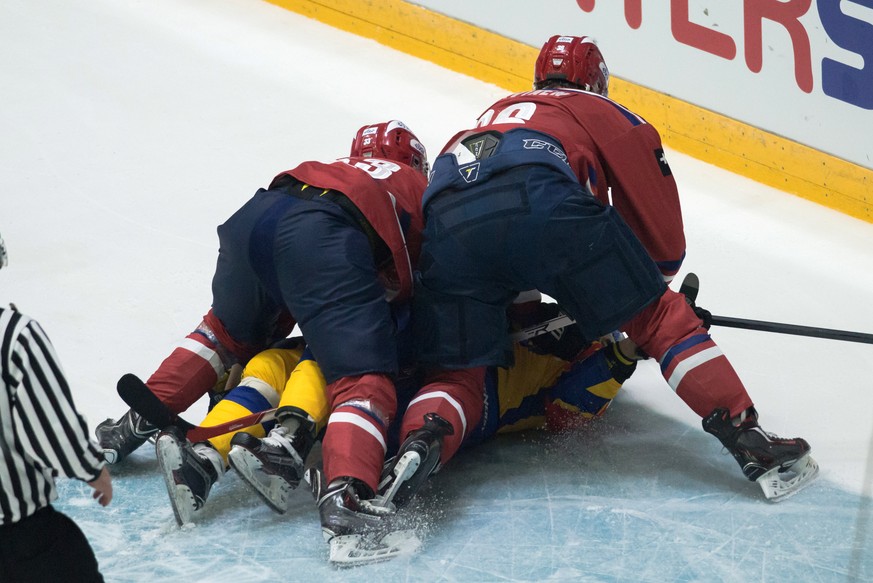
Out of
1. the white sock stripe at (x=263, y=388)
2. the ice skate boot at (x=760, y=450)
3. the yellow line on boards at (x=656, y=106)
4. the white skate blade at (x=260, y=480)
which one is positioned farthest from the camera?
the yellow line on boards at (x=656, y=106)

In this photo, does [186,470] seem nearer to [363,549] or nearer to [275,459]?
[275,459]

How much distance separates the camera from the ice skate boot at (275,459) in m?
2.82

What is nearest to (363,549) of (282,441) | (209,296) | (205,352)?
(282,441)

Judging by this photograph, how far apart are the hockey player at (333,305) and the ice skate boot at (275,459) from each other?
0.03 metres

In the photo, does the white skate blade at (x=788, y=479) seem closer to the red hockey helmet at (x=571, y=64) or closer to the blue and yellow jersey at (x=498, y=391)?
the blue and yellow jersey at (x=498, y=391)

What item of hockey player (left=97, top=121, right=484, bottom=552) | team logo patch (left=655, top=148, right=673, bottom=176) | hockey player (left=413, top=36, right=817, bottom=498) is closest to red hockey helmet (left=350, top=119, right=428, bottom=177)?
hockey player (left=97, top=121, right=484, bottom=552)

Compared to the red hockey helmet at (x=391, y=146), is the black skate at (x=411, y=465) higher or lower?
lower

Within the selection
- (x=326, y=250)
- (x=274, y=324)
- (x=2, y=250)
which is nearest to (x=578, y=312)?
(x=326, y=250)

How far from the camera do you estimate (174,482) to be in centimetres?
289

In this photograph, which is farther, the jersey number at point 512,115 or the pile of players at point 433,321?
the jersey number at point 512,115

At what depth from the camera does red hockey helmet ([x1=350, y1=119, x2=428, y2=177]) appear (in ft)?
11.4

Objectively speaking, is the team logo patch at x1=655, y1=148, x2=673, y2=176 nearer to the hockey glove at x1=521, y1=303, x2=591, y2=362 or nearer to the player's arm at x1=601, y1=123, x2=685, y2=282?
the player's arm at x1=601, y1=123, x2=685, y2=282

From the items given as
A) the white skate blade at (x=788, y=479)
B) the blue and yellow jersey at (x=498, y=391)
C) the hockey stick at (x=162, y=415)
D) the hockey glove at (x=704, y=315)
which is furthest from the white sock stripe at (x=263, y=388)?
the white skate blade at (x=788, y=479)

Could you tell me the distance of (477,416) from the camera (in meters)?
3.20
